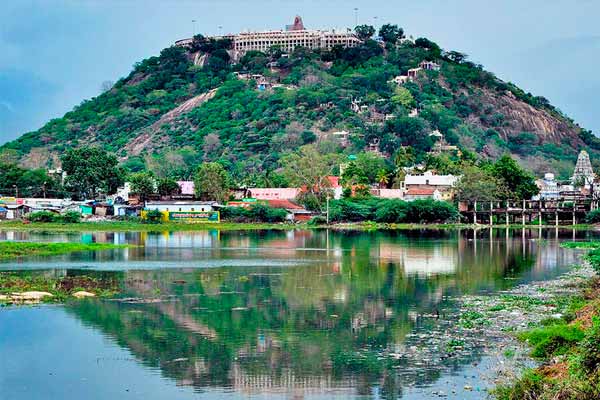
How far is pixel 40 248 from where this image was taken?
5222 centimetres

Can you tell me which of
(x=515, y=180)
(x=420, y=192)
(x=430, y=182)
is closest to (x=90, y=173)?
(x=420, y=192)

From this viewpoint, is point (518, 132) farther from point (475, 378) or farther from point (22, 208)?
point (475, 378)

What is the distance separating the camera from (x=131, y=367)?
22.5 meters

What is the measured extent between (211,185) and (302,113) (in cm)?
6415

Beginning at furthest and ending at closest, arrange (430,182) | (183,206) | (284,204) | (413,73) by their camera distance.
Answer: (413,73) < (430,182) < (284,204) < (183,206)

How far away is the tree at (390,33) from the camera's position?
186 m

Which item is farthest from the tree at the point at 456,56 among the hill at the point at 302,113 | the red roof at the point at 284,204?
the red roof at the point at 284,204

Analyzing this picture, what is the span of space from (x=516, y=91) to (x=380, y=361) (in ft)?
561

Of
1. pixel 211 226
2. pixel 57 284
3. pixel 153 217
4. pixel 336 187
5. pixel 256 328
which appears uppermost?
pixel 336 187

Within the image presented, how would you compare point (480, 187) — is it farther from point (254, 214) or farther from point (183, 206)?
point (183, 206)

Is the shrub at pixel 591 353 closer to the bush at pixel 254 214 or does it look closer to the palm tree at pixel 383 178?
the bush at pixel 254 214

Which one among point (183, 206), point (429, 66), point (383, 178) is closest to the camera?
point (183, 206)

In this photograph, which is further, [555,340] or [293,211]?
[293,211]

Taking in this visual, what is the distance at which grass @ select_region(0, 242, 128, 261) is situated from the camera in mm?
49344
